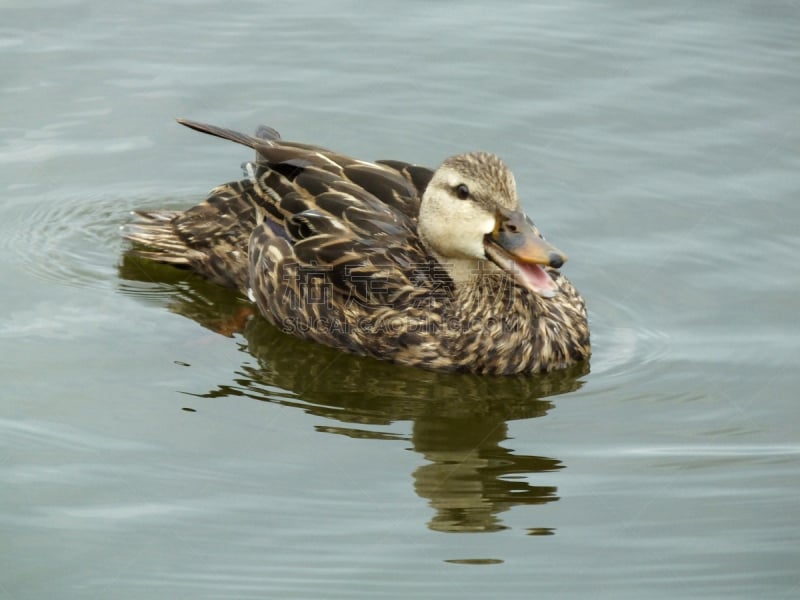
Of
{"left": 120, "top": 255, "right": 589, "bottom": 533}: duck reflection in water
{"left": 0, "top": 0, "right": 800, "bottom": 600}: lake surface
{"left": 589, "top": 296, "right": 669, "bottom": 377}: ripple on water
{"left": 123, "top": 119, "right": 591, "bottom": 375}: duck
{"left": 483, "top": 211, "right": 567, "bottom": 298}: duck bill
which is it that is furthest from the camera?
{"left": 589, "top": 296, "right": 669, "bottom": 377}: ripple on water

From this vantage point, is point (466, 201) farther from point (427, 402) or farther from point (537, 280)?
point (427, 402)

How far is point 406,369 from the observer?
8.86m

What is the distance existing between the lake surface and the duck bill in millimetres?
725

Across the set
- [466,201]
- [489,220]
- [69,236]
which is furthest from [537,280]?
[69,236]

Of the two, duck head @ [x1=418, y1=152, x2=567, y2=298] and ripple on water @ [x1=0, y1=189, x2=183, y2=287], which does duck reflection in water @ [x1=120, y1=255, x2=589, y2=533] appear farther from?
duck head @ [x1=418, y1=152, x2=567, y2=298]

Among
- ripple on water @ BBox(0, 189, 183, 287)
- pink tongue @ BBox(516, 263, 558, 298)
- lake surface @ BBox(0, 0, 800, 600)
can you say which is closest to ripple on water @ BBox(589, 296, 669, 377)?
lake surface @ BBox(0, 0, 800, 600)

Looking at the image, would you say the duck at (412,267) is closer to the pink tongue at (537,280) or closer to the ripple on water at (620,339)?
the pink tongue at (537,280)

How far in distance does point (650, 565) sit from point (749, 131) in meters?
5.54

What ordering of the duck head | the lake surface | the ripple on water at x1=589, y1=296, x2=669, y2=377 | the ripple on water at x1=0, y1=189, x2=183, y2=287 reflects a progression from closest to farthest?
the lake surface, the duck head, the ripple on water at x1=589, y1=296, x2=669, y2=377, the ripple on water at x1=0, y1=189, x2=183, y2=287

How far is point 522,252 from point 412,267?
3.26ft

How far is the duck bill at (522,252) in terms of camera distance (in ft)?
26.6

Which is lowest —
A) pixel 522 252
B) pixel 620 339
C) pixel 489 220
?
pixel 620 339

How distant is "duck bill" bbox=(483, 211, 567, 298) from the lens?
320 inches

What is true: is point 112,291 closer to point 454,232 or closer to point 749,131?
point 454,232
